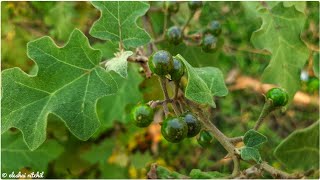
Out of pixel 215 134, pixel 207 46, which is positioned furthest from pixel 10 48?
pixel 215 134

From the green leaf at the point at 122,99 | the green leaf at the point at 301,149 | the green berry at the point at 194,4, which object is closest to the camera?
the green leaf at the point at 301,149

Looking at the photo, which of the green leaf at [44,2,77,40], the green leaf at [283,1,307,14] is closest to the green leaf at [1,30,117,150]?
the green leaf at [283,1,307,14]

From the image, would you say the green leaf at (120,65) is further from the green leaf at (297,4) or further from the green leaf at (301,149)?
the green leaf at (297,4)

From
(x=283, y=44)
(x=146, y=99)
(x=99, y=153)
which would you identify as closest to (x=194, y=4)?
(x=283, y=44)

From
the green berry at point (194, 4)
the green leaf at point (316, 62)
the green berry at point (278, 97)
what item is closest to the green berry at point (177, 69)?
the green berry at point (278, 97)

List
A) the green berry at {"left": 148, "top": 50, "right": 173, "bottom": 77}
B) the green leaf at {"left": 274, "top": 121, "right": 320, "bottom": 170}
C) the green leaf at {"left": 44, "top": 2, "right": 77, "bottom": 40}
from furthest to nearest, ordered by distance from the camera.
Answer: the green leaf at {"left": 44, "top": 2, "right": 77, "bottom": 40}, the green leaf at {"left": 274, "top": 121, "right": 320, "bottom": 170}, the green berry at {"left": 148, "top": 50, "right": 173, "bottom": 77}

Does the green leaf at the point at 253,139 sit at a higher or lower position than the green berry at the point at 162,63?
lower

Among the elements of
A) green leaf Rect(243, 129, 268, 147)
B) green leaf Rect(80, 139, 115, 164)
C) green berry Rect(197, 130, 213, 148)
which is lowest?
green leaf Rect(80, 139, 115, 164)

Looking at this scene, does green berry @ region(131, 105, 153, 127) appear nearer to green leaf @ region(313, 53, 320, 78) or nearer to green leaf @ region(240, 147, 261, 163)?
green leaf @ region(240, 147, 261, 163)
